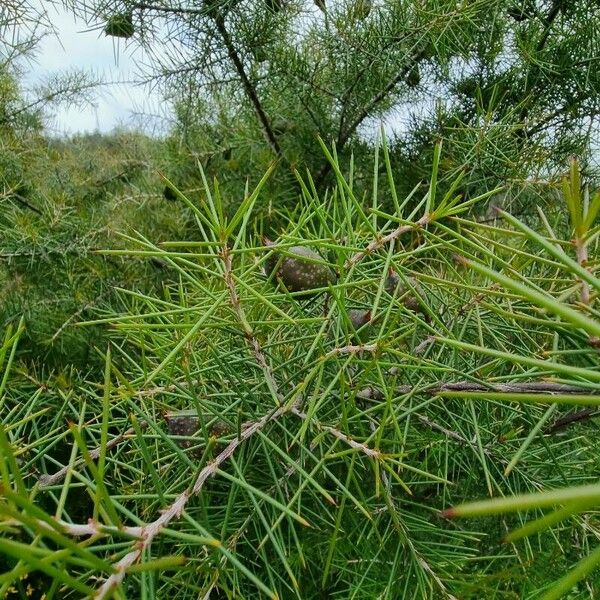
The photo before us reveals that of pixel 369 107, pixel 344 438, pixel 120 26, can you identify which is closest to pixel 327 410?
pixel 344 438

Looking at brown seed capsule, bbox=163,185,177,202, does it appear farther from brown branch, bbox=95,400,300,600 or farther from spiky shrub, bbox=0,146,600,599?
brown branch, bbox=95,400,300,600

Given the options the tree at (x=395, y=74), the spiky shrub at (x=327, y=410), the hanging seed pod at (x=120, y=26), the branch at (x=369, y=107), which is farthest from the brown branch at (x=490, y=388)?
the hanging seed pod at (x=120, y=26)

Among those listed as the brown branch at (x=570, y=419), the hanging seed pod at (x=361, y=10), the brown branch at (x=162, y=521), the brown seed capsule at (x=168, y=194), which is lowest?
the brown branch at (x=570, y=419)

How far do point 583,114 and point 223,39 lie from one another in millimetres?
653

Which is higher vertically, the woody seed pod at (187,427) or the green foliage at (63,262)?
the green foliage at (63,262)

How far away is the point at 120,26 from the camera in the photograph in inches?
38.7

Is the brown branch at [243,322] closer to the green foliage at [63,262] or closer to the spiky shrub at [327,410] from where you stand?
the spiky shrub at [327,410]

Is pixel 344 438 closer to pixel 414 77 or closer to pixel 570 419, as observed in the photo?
pixel 570 419

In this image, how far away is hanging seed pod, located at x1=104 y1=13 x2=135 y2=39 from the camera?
0.96 metres

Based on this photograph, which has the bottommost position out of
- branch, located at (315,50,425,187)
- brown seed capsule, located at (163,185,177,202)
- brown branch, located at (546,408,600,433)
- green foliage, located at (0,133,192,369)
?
brown branch, located at (546,408,600,433)

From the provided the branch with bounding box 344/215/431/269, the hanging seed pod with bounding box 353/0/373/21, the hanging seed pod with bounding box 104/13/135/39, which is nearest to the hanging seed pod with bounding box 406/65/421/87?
the hanging seed pod with bounding box 353/0/373/21

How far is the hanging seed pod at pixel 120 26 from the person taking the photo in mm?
957

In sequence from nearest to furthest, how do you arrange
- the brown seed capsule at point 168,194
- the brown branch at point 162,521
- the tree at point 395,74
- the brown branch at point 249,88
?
the brown branch at point 162,521
the tree at point 395,74
the brown branch at point 249,88
the brown seed capsule at point 168,194

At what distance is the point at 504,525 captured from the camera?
508mm
